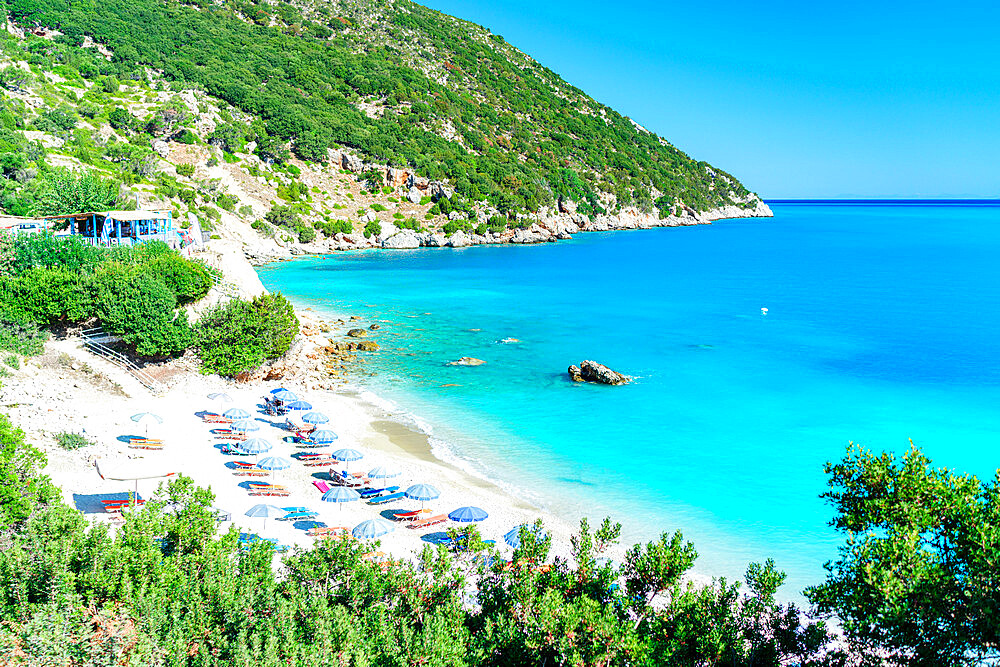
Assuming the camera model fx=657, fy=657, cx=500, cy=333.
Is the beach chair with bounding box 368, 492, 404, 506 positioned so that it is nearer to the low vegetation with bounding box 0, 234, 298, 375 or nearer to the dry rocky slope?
the low vegetation with bounding box 0, 234, 298, 375

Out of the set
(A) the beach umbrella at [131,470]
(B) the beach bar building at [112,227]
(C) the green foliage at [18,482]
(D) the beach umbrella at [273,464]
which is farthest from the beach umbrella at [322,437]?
(B) the beach bar building at [112,227]

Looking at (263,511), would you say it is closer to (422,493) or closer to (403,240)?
(422,493)

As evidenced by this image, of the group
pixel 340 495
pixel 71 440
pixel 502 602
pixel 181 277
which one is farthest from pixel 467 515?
pixel 181 277

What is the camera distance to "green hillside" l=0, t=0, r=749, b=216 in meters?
112

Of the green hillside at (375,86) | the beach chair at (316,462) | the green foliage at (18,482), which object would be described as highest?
the green hillside at (375,86)

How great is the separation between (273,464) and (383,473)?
4.34m

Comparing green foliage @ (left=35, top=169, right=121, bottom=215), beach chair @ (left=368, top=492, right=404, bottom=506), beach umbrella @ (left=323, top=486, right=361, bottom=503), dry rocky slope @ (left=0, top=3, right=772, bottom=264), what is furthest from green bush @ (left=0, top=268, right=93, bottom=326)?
dry rocky slope @ (left=0, top=3, right=772, bottom=264)

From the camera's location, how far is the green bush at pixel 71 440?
81.6ft

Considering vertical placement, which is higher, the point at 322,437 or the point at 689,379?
the point at 689,379

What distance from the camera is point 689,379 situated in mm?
44375

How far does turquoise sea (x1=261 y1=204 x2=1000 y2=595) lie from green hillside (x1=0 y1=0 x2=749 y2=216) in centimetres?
3711

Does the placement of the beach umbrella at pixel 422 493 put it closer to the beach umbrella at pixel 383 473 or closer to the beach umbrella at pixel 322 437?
the beach umbrella at pixel 383 473

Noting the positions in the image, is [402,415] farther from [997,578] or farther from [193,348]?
[997,578]

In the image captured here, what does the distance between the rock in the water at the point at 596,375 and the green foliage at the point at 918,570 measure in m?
29.1
